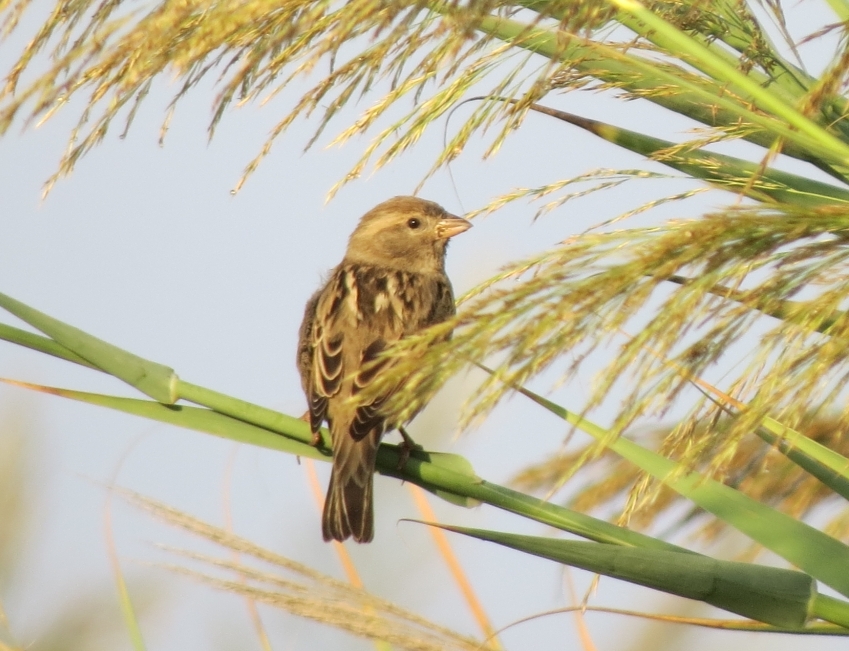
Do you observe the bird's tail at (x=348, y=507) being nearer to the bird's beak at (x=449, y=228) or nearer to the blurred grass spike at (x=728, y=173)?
the blurred grass spike at (x=728, y=173)

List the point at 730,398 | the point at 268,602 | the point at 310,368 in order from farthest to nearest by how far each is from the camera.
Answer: the point at 310,368
the point at 730,398
the point at 268,602

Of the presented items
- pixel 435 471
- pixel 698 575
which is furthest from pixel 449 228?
pixel 698 575

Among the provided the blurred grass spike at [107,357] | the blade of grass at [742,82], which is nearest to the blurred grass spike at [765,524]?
the blade of grass at [742,82]

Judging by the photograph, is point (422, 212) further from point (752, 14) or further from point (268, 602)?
point (268, 602)

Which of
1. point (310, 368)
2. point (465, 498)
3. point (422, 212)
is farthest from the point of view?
point (422, 212)

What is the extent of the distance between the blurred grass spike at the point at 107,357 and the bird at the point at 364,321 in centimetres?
32

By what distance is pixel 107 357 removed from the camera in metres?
1.75

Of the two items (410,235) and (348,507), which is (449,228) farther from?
(348,507)

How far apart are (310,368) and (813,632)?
1912mm

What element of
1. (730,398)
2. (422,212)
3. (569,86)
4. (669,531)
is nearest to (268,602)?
(730,398)

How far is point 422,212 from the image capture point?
163 inches

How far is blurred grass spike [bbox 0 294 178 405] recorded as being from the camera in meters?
1.72

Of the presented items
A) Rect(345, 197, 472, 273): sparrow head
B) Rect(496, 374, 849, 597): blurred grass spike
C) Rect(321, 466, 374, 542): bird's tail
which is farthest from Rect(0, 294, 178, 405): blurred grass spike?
Rect(345, 197, 472, 273): sparrow head

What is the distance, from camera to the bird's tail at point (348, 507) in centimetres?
277
